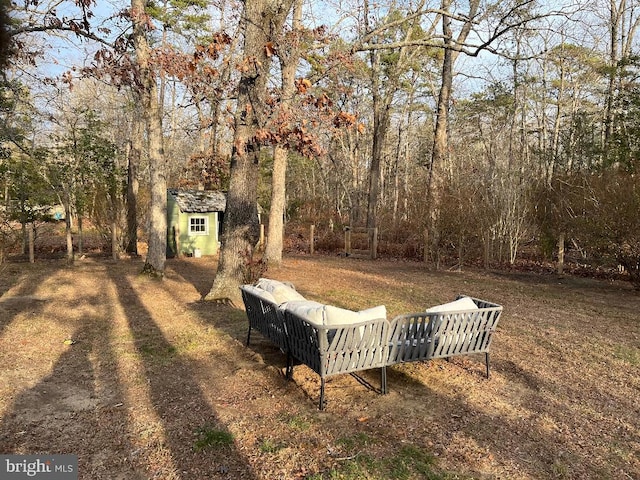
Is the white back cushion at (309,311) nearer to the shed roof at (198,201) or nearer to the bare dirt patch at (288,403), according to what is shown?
the bare dirt patch at (288,403)

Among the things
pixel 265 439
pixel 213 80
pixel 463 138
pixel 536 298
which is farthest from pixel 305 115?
pixel 463 138

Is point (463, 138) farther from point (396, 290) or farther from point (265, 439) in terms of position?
point (265, 439)

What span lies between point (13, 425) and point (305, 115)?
5.54 metres

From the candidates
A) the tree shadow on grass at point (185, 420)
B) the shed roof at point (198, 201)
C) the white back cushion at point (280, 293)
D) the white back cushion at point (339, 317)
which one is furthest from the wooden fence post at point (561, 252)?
the shed roof at point (198, 201)

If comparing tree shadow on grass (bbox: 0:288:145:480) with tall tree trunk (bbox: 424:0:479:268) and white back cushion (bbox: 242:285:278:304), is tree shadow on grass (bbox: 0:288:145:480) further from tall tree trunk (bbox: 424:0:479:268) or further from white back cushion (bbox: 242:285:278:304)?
tall tree trunk (bbox: 424:0:479:268)

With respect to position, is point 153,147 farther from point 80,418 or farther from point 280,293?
point 80,418

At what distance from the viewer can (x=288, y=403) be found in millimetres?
4008

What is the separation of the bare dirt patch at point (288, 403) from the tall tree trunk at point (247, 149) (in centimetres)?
89

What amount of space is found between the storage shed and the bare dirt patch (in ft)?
31.9

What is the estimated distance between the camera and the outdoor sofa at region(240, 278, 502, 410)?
385 centimetres

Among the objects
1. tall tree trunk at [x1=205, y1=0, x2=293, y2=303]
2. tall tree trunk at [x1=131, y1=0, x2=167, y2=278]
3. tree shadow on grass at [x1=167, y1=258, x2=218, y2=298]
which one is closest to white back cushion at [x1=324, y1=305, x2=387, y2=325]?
tall tree trunk at [x1=205, y1=0, x2=293, y2=303]

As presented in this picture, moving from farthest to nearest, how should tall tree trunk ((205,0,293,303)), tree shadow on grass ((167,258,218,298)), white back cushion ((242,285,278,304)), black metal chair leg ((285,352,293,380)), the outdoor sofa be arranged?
tree shadow on grass ((167,258,218,298)), tall tree trunk ((205,0,293,303)), white back cushion ((242,285,278,304)), black metal chair leg ((285,352,293,380)), the outdoor sofa

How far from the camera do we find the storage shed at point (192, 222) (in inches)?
682

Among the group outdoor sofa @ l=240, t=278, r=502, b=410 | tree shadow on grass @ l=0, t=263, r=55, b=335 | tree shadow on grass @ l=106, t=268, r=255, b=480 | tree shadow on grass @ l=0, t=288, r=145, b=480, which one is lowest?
tree shadow on grass @ l=0, t=288, r=145, b=480
